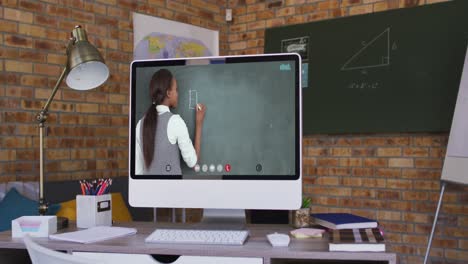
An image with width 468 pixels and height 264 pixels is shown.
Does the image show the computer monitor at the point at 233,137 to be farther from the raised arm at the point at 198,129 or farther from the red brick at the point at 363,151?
the red brick at the point at 363,151

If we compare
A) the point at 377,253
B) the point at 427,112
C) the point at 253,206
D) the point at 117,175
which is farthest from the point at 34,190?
the point at 427,112

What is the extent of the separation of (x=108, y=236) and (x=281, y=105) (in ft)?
2.33

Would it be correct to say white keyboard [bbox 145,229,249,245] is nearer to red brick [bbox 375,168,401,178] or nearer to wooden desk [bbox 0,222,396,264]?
wooden desk [bbox 0,222,396,264]

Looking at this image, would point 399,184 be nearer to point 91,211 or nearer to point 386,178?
point 386,178

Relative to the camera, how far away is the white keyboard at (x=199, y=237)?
4.94ft

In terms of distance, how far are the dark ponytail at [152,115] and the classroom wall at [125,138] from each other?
4.76 ft

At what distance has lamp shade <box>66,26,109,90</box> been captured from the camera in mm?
1852

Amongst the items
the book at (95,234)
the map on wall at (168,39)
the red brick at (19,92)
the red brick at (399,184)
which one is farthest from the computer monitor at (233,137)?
the red brick at (399,184)

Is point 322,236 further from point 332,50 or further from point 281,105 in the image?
point 332,50

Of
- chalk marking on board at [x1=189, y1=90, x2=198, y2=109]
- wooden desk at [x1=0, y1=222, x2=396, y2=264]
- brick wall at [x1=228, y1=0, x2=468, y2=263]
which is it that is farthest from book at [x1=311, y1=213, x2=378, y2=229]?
brick wall at [x1=228, y1=0, x2=468, y2=263]

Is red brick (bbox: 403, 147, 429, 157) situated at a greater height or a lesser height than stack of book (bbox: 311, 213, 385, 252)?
greater

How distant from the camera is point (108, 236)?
1.64 meters

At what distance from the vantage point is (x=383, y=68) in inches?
145

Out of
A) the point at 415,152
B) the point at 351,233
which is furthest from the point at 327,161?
the point at 351,233
